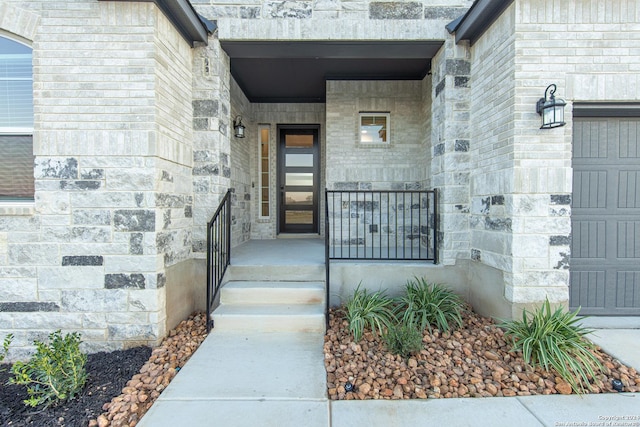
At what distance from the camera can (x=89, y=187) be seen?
2646mm

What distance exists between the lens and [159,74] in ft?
9.04

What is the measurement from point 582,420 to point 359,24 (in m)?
3.80

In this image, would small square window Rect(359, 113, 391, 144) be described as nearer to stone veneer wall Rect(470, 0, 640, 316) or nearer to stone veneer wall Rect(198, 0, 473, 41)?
stone veneer wall Rect(198, 0, 473, 41)

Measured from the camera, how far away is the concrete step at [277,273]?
11.2ft

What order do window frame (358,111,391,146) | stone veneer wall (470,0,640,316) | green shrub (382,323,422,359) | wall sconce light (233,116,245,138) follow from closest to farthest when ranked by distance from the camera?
1. green shrub (382,323,422,359)
2. stone veneer wall (470,0,640,316)
3. wall sconce light (233,116,245,138)
4. window frame (358,111,391,146)

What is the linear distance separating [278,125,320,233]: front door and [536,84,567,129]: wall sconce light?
12.6ft

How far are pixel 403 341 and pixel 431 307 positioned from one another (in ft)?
2.31

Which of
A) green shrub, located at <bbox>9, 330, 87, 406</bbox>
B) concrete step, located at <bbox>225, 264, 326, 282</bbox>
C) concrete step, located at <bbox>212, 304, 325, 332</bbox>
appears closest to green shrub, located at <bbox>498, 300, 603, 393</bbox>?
concrete step, located at <bbox>212, 304, 325, 332</bbox>

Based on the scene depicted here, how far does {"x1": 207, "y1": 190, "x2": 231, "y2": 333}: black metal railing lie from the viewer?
289 cm

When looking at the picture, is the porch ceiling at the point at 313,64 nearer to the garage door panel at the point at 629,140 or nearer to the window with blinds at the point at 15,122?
the window with blinds at the point at 15,122

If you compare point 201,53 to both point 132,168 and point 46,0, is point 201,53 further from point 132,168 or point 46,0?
point 132,168

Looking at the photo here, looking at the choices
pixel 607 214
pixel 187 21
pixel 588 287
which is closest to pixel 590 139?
pixel 607 214

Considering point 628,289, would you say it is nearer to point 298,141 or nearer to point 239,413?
point 239,413

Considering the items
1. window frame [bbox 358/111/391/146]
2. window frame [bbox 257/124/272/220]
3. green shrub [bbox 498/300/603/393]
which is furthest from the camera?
window frame [bbox 257/124/272/220]
